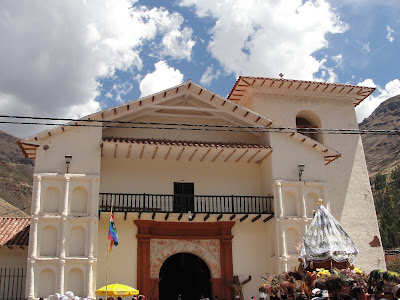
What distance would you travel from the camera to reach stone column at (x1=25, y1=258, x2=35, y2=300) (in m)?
16.8

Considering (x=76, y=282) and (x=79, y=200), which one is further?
(x=79, y=200)

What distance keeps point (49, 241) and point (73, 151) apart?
342 cm

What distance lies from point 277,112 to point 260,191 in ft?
15.3

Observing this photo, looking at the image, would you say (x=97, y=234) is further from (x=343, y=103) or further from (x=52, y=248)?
(x=343, y=103)

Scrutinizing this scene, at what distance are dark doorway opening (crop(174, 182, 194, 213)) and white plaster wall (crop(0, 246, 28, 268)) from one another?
6201mm

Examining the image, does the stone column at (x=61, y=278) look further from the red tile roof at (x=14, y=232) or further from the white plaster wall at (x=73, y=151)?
the white plaster wall at (x=73, y=151)

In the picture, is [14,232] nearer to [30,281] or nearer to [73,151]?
[30,281]

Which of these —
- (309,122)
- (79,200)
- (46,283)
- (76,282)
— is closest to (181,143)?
(79,200)

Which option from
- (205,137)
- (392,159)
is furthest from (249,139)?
(392,159)

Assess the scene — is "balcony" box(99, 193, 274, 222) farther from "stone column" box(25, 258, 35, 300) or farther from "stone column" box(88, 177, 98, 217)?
"stone column" box(25, 258, 35, 300)

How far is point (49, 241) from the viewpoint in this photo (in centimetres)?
1770

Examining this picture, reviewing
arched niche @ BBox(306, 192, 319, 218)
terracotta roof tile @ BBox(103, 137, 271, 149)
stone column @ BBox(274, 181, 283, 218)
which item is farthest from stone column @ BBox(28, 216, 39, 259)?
arched niche @ BBox(306, 192, 319, 218)

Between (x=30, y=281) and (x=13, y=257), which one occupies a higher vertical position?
(x=13, y=257)

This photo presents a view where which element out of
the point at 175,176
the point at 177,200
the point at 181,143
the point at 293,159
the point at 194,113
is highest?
the point at 194,113
